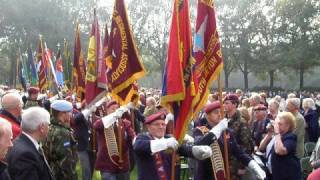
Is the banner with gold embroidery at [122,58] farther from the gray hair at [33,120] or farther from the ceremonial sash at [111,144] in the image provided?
the gray hair at [33,120]

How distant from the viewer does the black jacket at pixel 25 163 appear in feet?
14.4

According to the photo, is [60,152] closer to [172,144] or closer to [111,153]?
[172,144]

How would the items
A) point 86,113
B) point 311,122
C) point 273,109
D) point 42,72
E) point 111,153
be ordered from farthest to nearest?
point 42,72 → point 311,122 → point 273,109 → point 86,113 → point 111,153

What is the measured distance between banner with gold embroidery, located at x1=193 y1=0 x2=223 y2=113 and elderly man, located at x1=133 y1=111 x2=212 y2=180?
3.45 ft

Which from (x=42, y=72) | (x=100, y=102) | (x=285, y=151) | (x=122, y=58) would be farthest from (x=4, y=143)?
(x=42, y=72)

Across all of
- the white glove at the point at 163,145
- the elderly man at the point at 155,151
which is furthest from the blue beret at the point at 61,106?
the white glove at the point at 163,145

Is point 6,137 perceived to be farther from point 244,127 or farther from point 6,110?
point 244,127

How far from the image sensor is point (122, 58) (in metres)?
8.17

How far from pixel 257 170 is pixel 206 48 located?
1.90m

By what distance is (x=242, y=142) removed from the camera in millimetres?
7250

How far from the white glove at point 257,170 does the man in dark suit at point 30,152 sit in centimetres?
291

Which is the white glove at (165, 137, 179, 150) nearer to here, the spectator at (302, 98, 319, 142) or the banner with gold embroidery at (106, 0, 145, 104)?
the banner with gold embroidery at (106, 0, 145, 104)

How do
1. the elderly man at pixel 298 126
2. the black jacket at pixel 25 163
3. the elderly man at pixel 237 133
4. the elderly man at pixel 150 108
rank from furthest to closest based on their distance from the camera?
the elderly man at pixel 150 108 → the elderly man at pixel 298 126 → the elderly man at pixel 237 133 → the black jacket at pixel 25 163

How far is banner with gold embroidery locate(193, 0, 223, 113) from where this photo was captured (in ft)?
22.0
